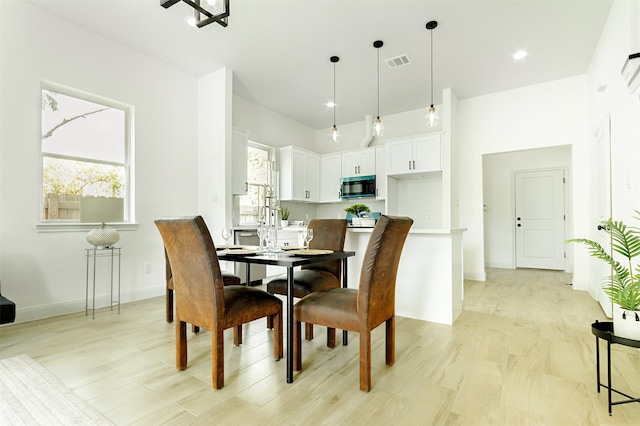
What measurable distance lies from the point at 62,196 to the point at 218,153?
1.76 meters

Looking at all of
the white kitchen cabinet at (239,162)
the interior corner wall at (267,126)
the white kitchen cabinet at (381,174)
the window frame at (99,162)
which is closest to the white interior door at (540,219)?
the white kitchen cabinet at (381,174)

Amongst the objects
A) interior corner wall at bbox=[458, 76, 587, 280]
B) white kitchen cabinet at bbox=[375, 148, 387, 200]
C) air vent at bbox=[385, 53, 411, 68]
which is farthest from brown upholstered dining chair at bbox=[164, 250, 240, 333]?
interior corner wall at bbox=[458, 76, 587, 280]

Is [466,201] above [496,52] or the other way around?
the other way around

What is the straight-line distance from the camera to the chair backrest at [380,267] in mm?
1775

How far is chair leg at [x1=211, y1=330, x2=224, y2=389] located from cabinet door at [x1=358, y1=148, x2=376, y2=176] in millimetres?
4713

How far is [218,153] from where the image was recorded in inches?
169

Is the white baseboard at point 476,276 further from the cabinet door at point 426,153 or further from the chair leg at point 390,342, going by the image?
the chair leg at point 390,342

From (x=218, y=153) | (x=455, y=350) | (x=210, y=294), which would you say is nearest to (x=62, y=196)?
(x=218, y=153)

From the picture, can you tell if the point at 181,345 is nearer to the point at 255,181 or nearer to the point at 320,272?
the point at 320,272

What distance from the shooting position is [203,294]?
1813 mm

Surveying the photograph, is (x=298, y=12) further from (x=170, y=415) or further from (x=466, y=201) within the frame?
(x=466, y=201)

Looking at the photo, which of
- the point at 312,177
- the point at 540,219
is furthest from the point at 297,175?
the point at 540,219

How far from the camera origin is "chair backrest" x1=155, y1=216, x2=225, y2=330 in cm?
174

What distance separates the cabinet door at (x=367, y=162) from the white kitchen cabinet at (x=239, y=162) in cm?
229
